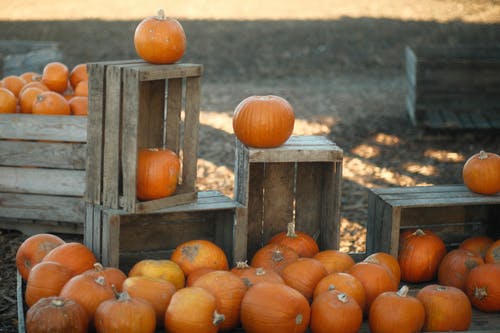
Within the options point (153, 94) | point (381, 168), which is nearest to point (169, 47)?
point (153, 94)

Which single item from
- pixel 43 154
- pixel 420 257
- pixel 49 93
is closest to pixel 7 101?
Result: pixel 49 93

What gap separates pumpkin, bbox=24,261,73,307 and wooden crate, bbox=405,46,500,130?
5797mm

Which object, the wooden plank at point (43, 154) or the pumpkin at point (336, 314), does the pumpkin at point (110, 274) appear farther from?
the wooden plank at point (43, 154)

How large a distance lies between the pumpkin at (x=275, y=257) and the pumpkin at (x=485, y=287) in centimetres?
95

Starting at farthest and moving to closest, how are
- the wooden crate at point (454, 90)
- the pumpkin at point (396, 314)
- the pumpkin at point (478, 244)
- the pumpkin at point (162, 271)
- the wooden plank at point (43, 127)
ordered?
1. the wooden crate at point (454, 90)
2. the wooden plank at point (43, 127)
3. the pumpkin at point (478, 244)
4. the pumpkin at point (162, 271)
5. the pumpkin at point (396, 314)

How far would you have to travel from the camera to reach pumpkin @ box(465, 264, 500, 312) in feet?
13.2

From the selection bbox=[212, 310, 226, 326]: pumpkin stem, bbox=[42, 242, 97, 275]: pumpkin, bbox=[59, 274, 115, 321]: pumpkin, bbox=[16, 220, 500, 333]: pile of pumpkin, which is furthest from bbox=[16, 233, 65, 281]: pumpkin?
bbox=[212, 310, 226, 326]: pumpkin stem

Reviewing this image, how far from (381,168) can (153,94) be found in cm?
363

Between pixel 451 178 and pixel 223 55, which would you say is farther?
pixel 223 55

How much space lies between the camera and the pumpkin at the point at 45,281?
3.72 metres

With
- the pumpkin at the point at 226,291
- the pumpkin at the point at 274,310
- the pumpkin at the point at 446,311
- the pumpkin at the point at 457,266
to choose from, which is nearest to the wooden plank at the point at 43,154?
the pumpkin at the point at 226,291

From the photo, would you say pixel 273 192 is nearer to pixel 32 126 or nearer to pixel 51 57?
pixel 32 126

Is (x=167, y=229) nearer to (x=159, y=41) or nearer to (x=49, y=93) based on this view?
(x=159, y=41)

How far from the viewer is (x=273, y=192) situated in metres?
4.72
